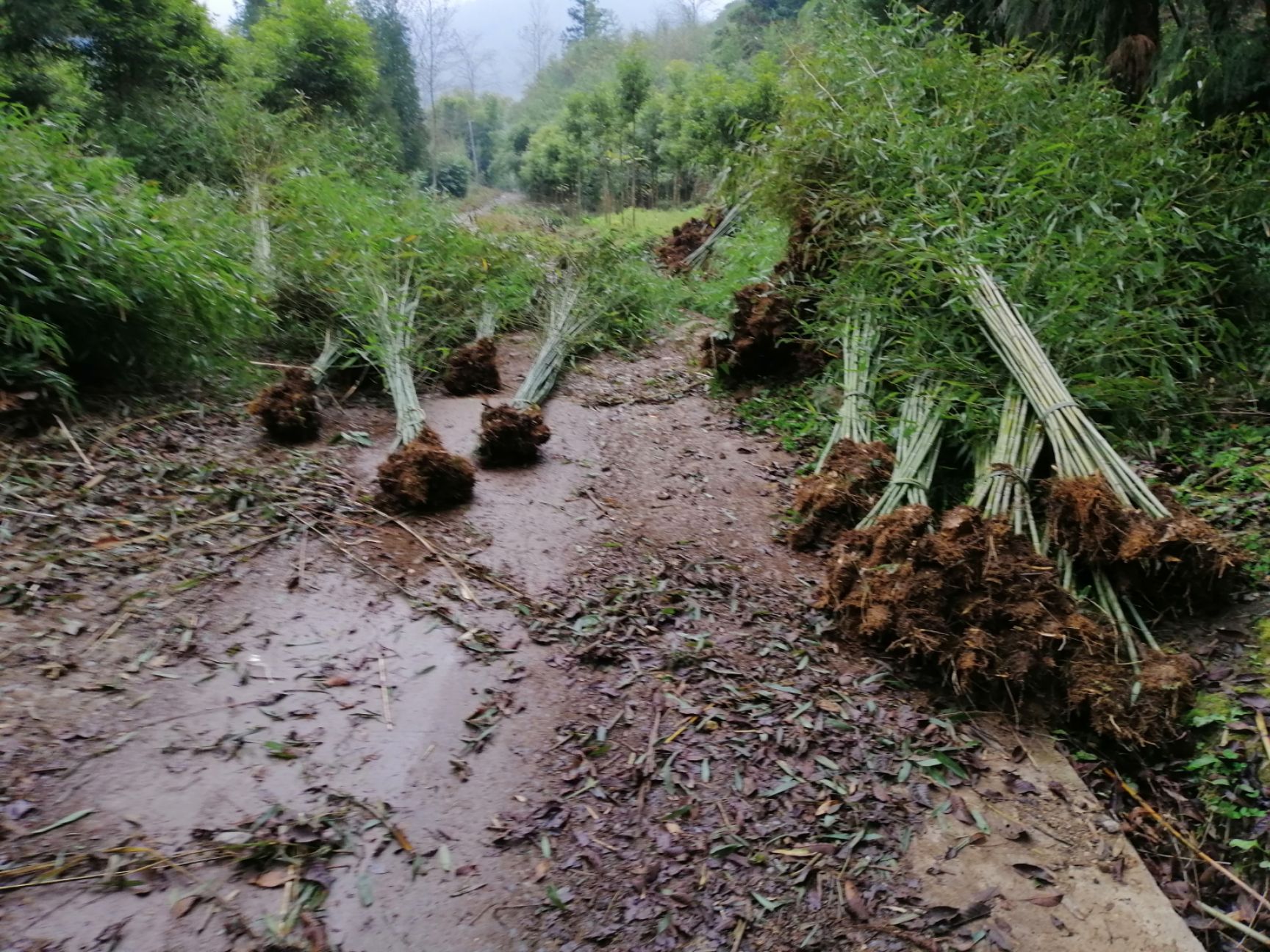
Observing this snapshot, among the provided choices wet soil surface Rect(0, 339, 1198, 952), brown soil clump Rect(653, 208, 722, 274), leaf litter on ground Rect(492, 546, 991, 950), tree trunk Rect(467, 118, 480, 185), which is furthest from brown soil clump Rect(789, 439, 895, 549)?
tree trunk Rect(467, 118, 480, 185)

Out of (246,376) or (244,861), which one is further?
(246,376)

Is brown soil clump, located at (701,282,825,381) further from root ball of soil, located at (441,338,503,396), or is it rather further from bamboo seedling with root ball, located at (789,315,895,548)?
root ball of soil, located at (441,338,503,396)

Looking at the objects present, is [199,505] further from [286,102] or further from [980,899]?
[286,102]

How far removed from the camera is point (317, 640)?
2355 millimetres

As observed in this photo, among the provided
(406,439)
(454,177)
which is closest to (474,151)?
(454,177)

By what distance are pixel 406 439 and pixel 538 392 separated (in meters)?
1.18

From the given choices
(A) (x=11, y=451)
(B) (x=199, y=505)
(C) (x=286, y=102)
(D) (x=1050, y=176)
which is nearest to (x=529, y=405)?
(B) (x=199, y=505)

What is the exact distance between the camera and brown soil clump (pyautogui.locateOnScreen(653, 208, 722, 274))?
30.5 ft

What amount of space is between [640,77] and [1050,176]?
11.2m

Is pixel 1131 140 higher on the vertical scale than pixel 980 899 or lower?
higher

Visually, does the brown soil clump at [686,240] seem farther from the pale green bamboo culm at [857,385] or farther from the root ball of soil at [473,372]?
the pale green bamboo culm at [857,385]

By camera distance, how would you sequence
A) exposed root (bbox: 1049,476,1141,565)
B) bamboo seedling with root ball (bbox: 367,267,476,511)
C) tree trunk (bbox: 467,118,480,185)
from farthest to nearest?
tree trunk (bbox: 467,118,480,185)
bamboo seedling with root ball (bbox: 367,267,476,511)
exposed root (bbox: 1049,476,1141,565)

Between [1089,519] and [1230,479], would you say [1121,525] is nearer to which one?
[1089,519]

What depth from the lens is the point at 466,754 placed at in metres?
2.02
